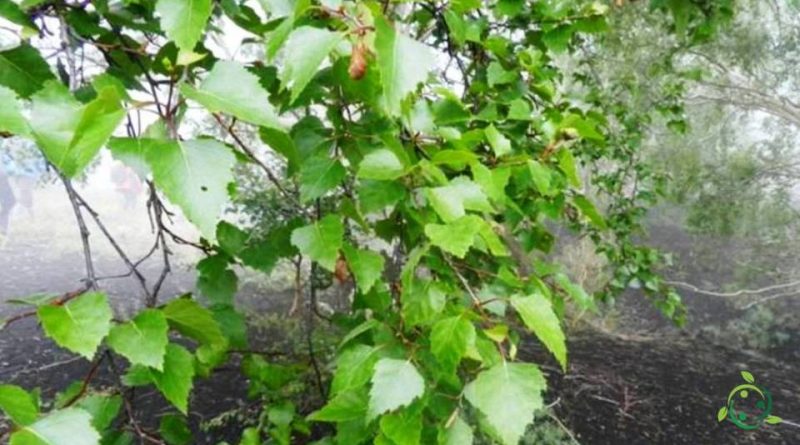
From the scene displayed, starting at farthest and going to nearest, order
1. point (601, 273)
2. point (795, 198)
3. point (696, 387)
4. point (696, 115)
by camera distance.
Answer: point (696, 115) → point (795, 198) → point (601, 273) → point (696, 387)

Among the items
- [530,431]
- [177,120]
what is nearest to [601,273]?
[530,431]

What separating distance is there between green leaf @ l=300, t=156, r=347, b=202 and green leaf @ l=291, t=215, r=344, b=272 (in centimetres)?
3

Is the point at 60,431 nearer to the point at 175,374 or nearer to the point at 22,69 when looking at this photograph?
the point at 175,374

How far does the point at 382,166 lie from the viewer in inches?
23.6

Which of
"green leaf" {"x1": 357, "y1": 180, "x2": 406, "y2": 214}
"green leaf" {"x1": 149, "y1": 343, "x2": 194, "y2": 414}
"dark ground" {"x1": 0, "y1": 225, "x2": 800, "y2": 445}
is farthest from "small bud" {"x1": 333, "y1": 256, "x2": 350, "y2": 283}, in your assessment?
"dark ground" {"x1": 0, "y1": 225, "x2": 800, "y2": 445}

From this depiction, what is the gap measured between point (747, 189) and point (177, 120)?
7013mm

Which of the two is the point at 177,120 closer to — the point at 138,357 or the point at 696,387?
the point at 138,357

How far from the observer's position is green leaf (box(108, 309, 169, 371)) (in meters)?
0.48

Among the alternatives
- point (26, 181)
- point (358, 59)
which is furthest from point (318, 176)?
point (26, 181)

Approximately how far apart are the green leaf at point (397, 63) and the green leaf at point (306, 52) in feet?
0.12

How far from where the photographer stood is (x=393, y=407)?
1.71 ft

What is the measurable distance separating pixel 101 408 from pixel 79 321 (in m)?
0.30

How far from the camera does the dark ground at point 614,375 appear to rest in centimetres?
335

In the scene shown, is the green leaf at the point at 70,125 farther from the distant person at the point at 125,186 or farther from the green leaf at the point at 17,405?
the distant person at the point at 125,186
